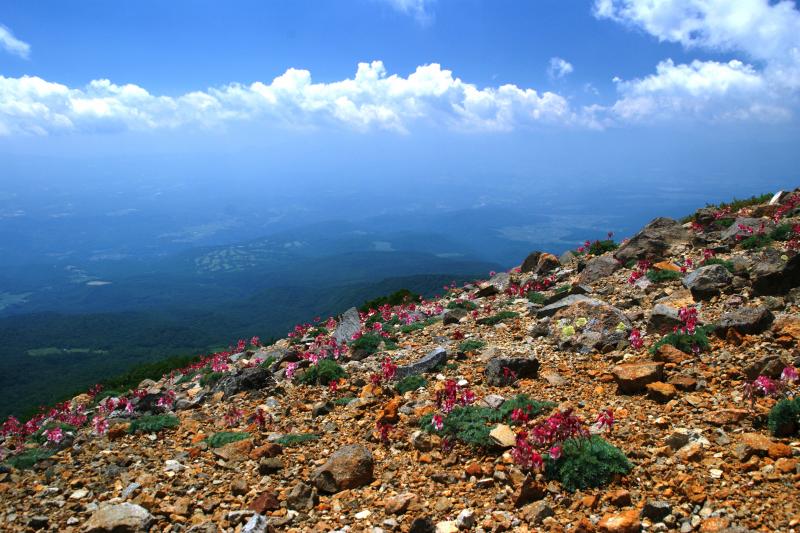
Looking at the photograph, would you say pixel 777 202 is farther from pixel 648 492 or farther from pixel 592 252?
pixel 648 492

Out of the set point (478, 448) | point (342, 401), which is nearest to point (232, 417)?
point (342, 401)

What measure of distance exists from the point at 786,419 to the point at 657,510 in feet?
7.96

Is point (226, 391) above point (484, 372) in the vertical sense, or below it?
below

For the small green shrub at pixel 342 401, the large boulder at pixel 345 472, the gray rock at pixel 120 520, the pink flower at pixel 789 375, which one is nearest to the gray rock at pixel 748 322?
the pink flower at pixel 789 375

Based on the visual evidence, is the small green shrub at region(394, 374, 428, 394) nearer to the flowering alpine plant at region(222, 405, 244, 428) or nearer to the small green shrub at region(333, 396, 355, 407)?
the small green shrub at region(333, 396, 355, 407)

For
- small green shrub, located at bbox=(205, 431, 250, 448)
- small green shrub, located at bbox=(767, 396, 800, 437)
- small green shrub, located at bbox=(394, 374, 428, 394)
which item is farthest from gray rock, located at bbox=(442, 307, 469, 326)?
small green shrub, located at bbox=(767, 396, 800, 437)

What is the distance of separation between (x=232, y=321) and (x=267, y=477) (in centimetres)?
17961

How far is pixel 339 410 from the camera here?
9.79 meters

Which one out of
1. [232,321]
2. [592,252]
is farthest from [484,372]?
[232,321]

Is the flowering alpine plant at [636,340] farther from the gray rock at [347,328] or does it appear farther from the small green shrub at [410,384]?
the gray rock at [347,328]

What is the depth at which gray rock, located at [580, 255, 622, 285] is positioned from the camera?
16.7 m

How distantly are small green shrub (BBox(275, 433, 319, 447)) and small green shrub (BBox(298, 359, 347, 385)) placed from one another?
2965mm

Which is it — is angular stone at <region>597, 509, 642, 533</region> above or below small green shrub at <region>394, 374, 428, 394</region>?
above

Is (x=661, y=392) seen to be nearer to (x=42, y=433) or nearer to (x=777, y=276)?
(x=777, y=276)
